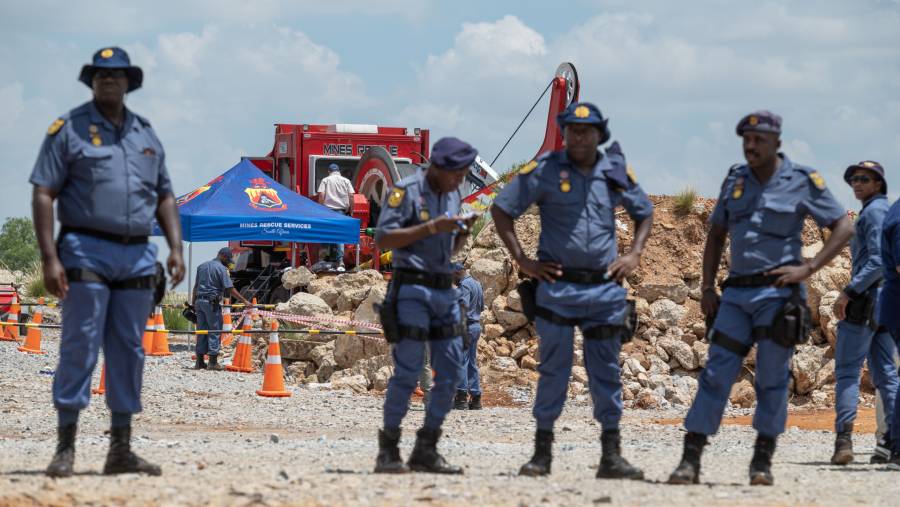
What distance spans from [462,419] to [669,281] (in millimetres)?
6626

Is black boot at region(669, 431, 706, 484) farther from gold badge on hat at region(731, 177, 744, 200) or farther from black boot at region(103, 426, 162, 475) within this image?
black boot at region(103, 426, 162, 475)

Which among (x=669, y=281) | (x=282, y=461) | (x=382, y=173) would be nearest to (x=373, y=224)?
(x=382, y=173)

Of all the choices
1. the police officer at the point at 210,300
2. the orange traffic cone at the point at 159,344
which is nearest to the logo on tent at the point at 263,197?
the police officer at the point at 210,300

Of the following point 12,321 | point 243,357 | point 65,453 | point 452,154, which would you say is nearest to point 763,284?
point 452,154

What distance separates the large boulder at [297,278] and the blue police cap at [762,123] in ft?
53.2

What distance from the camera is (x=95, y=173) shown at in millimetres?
6930

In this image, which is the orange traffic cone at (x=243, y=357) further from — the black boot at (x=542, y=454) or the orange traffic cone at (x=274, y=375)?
the black boot at (x=542, y=454)

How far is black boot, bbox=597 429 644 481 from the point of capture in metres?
7.38

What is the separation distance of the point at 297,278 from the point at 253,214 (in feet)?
5.09

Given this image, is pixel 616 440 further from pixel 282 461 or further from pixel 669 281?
pixel 669 281

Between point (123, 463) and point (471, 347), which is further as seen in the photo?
point (471, 347)

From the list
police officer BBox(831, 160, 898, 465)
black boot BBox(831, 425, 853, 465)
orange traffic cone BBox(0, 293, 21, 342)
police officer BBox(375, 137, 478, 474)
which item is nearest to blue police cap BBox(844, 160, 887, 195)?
police officer BBox(831, 160, 898, 465)

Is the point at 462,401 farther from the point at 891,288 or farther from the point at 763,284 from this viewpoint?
the point at 763,284

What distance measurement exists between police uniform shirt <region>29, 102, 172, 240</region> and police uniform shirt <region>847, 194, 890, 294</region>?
15.5 feet
